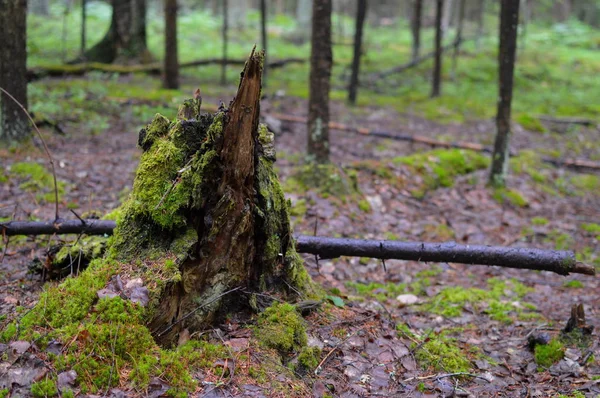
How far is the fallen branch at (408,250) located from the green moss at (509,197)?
5.34 metres

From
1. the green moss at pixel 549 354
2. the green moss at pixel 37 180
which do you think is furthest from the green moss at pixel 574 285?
the green moss at pixel 37 180

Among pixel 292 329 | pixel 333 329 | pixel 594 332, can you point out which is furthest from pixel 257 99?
pixel 594 332

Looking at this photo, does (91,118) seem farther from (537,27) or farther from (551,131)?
(537,27)

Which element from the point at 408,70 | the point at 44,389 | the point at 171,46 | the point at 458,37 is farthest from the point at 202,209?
the point at 408,70

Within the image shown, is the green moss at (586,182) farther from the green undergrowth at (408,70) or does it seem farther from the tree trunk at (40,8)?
the tree trunk at (40,8)

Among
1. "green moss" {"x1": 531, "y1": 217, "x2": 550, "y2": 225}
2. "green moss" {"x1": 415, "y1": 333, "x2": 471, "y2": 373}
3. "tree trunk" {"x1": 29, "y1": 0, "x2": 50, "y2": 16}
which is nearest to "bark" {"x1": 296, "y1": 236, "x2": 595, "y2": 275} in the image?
"green moss" {"x1": 415, "y1": 333, "x2": 471, "y2": 373}

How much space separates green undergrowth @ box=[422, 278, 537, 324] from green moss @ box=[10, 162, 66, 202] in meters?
5.54

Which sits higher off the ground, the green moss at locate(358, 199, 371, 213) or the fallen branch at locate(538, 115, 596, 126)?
the fallen branch at locate(538, 115, 596, 126)

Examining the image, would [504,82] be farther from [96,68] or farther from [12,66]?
[96,68]

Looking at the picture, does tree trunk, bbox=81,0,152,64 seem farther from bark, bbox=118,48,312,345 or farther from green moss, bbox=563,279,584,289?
green moss, bbox=563,279,584,289

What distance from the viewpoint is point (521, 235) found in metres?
8.56

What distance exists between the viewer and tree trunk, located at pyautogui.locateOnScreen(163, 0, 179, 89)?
44.6 ft

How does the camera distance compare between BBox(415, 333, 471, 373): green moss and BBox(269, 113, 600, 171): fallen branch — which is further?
BBox(269, 113, 600, 171): fallen branch

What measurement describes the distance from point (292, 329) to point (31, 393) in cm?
174
